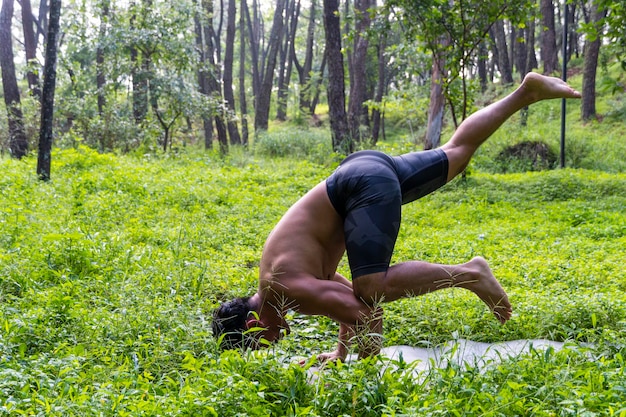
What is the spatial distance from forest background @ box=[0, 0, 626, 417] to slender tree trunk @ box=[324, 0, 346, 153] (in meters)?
0.05

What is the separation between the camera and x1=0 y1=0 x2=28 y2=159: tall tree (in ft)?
51.2

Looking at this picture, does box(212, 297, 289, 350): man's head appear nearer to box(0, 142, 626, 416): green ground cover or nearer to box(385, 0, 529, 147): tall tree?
box(0, 142, 626, 416): green ground cover

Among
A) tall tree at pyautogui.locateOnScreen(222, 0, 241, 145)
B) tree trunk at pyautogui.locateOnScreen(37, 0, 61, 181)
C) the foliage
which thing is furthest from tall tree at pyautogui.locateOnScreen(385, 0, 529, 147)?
tall tree at pyautogui.locateOnScreen(222, 0, 241, 145)

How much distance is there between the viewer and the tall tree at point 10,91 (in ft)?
51.2

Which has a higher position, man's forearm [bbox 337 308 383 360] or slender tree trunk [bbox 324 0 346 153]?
slender tree trunk [bbox 324 0 346 153]

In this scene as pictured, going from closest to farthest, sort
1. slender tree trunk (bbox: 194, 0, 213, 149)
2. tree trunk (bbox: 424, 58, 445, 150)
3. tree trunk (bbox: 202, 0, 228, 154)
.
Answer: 1. tree trunk (bbox: 424, 58, 445, 150)
2. slender tree trunk (bbox: 194, 0, 213, 149)
3. tree trunk (bbox: 202, 0, 228, 154)

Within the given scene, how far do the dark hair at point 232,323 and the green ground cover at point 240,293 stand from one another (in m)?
0.12

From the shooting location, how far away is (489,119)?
4.32 meters

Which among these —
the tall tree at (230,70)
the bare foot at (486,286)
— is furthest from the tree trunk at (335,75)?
the bare foot at (486,286)

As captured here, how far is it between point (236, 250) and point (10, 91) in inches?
507

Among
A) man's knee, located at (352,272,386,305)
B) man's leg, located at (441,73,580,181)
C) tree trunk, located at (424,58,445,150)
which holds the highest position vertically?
tree trunk, located at (424,58,445,150)

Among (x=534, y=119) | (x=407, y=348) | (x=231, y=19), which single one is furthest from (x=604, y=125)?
(x=407, y=348)

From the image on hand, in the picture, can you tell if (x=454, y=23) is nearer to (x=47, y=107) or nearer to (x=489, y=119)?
(x=489, y=119)

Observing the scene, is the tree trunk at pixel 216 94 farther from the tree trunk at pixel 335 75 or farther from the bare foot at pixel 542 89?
the bare foot at pixel 542 89
